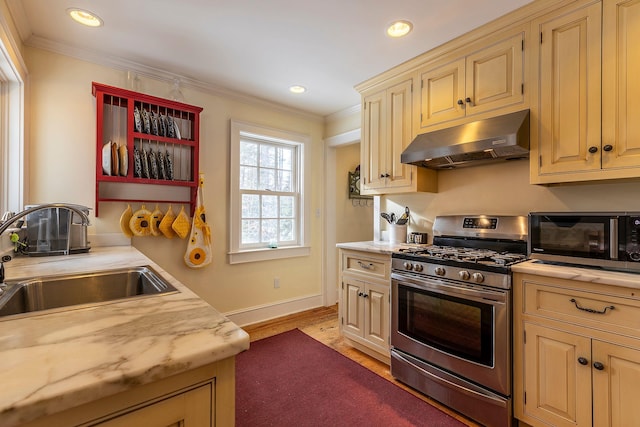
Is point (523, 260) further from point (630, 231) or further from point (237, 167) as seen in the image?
point (237, 167)

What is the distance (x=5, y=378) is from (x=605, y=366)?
204 cm

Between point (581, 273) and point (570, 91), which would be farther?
point (570, 91)

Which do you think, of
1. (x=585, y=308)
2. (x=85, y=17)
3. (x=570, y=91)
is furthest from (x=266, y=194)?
(x=585, y=308)

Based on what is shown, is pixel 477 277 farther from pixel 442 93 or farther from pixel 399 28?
pixel 399 28

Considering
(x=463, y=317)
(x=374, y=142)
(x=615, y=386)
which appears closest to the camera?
(x=615, y=386)

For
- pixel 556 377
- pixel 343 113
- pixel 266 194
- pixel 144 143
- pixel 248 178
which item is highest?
pixel 343 113

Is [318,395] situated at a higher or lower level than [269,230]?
lower

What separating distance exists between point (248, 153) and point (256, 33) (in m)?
1.41

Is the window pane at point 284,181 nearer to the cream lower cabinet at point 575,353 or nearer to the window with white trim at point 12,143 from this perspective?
the window with white trim at point 12,143

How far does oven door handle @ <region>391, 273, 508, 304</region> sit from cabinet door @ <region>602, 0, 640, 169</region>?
875 mm

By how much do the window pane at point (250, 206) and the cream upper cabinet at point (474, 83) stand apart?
6.10 feet

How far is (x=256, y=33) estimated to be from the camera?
2.06 m

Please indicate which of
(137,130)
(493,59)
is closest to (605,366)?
(493,59)

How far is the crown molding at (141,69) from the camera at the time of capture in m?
2.16
